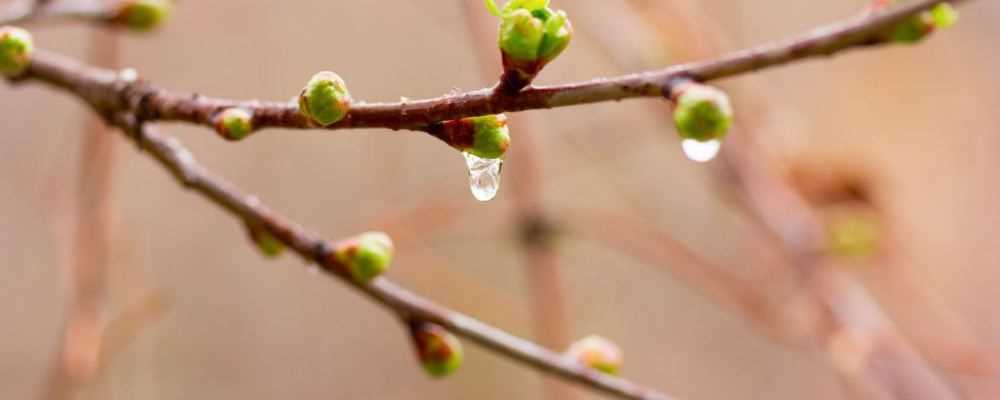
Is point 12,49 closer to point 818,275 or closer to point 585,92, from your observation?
point 585,92

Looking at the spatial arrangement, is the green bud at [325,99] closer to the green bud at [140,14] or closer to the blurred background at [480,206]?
the green bud at [140,14]

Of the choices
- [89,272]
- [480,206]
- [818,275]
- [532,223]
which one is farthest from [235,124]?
[480,206]

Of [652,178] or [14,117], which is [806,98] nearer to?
[652,178]

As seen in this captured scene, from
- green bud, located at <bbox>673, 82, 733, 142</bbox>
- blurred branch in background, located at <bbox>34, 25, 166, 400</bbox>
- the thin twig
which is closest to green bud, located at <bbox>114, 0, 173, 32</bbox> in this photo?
blurred branch in background, located at <bbox>34, 25, 166, 400</bbox>

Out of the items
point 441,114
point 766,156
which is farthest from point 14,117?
point 441,114

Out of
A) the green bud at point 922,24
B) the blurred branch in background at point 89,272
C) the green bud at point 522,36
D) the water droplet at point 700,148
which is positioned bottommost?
the blurred branch in background at point 89,272

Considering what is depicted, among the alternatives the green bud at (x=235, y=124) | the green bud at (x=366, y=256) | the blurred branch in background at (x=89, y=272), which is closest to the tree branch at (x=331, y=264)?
the green bud at (x=366, y=256)

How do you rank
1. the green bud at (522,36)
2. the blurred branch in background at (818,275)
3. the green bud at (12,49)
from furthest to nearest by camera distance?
the blurred branch in background at (818,275), the green bud at (12,49), the green bud at (522,36)
